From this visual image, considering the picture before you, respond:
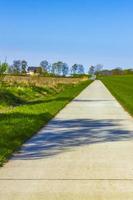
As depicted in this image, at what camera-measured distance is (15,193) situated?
773 centimetres

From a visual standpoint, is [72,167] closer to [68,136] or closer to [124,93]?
[68,136]

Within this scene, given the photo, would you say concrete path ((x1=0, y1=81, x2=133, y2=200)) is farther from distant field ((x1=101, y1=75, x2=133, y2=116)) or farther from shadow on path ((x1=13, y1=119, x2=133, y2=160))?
distant field ((x1=101, y1=75, x2=133, y2=116))

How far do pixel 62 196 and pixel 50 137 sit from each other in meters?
6.63

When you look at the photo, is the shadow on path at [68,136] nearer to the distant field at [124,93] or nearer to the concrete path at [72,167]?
the concrete path at [72,167]

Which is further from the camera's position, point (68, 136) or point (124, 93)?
point (124, 93)

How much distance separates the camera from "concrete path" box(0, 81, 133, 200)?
7.79m

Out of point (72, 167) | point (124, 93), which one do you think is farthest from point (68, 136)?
point (124, 93)

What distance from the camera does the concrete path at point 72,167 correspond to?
7785 millimetres

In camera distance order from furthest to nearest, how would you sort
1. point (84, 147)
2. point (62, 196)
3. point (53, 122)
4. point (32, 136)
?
point (53, 122), point (32, 136), point (84, 147), point (62, 196)

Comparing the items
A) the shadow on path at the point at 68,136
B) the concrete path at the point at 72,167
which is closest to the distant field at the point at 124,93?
the shadow on path at the point at 68,136

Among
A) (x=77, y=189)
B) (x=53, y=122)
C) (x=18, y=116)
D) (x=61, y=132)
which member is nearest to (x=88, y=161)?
(x=77, y=189)

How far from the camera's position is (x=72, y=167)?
9820 millimetres

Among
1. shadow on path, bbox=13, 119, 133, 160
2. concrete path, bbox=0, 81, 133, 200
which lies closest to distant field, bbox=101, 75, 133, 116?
shadow on path, bbox=13, 119, 133, 160

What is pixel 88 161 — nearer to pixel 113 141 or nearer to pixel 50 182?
pixel 50 182
